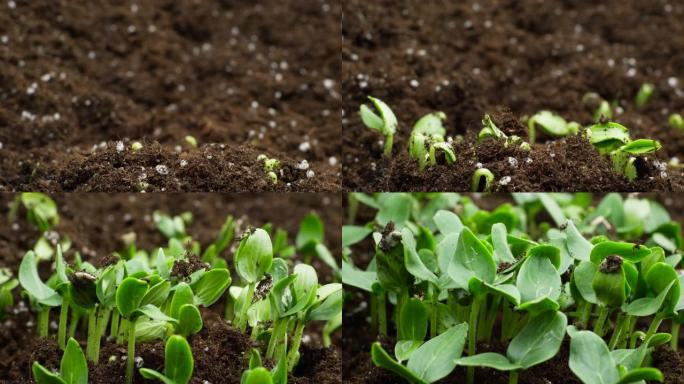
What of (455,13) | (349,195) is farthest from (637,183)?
(455,13)

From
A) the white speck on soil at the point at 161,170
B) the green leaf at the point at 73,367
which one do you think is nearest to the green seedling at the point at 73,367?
the green leaf at the point at 73,367

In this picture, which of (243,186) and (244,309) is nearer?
(244,309)

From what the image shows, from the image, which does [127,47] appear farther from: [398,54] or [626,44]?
[626,44]

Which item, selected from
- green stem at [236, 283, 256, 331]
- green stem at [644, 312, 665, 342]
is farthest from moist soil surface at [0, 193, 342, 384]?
green stem at [644, 312, 665, 342]

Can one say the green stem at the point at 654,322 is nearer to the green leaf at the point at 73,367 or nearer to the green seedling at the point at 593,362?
the green seedling at the point at 593,362

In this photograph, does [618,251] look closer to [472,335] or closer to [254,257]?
[472,335]
